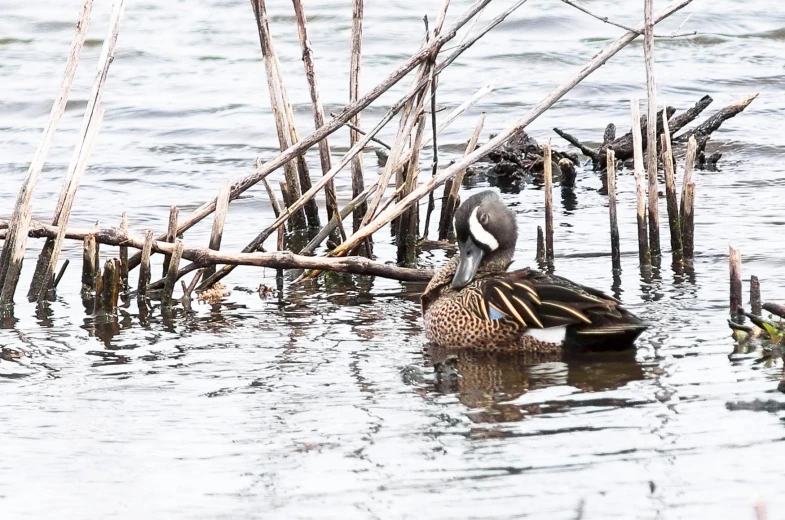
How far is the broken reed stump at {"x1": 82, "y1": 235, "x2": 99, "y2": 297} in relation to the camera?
6.94 m

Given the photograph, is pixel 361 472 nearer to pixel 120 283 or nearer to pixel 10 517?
pixel 10 517

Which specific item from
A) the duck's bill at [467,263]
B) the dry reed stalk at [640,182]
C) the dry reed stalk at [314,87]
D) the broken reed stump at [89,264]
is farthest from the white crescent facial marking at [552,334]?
the broken reed stump at [89,264]

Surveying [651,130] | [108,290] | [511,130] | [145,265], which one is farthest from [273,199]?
[651,130]

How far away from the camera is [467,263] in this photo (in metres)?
6.34

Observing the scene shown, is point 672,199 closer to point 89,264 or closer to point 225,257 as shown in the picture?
point 225,257

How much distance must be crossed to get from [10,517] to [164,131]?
10.3m

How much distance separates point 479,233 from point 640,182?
1212mm

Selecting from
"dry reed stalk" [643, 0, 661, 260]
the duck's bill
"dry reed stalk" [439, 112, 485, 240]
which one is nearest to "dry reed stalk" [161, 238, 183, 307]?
the duck's bill

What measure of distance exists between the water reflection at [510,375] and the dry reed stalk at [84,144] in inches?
84.4

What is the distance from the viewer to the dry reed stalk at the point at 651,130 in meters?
6.81

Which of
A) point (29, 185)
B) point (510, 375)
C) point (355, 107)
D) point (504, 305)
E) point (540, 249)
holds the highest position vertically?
point (355, 107)

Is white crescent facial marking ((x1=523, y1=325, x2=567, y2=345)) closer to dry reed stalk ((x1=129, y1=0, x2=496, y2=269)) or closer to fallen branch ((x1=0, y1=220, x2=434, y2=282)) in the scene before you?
fallen branch ((x1=0, y1=220, x2=434, y2=282))

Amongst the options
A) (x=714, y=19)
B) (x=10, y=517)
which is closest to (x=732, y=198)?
(x=10, y=517)

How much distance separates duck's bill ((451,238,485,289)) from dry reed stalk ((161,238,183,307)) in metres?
1.59
